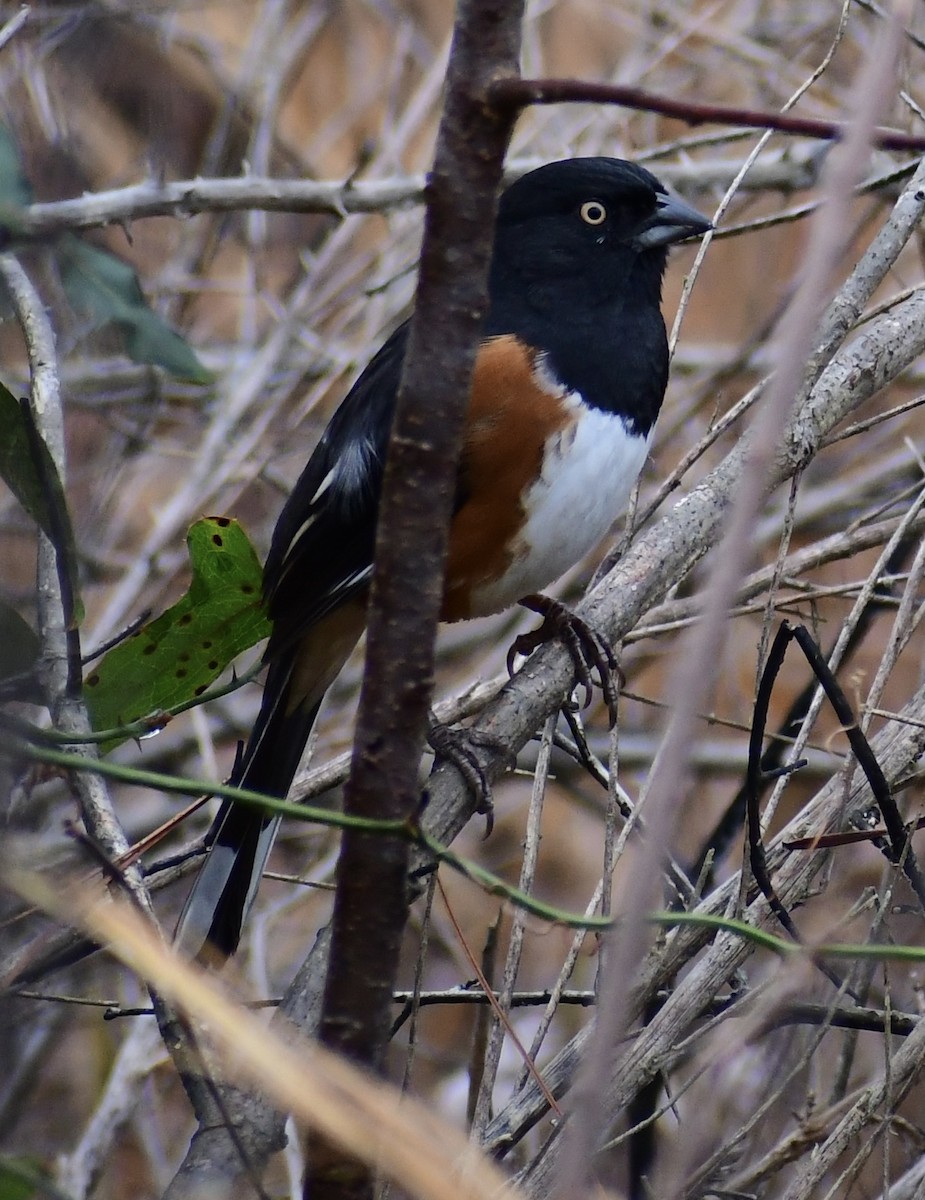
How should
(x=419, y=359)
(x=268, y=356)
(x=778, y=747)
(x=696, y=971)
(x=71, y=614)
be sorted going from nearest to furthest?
1. (x=419, y=359)
2. (x=71, y=614)
3. (x=696, y=971)
4. (x=778, y=747)
5. (x=268, y=356)

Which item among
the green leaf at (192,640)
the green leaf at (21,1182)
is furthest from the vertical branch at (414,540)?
the green leaf at (192,640)

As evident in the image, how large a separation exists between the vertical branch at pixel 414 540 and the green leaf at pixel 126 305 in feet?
2.38

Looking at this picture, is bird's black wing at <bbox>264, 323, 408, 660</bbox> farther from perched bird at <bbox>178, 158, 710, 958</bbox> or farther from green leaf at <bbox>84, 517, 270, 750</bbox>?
green leaf at <bbox>84, 517, 270, 750</bbox>

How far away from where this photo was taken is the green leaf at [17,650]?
1300mm

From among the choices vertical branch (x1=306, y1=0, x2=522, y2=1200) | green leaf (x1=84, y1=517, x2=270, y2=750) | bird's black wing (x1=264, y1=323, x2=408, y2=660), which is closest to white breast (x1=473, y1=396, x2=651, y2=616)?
bird's black wing (x1=264, y1=323, x2=408, y2=660)

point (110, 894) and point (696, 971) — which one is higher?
point (110, 894)

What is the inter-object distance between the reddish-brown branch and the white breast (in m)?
1.28

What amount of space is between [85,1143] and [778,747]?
1.34 metres

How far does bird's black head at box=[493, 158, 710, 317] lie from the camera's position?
2.32 m

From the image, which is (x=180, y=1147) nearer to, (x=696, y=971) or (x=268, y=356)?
(x=268, y=356)

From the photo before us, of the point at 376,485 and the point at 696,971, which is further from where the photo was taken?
the point at 376,485

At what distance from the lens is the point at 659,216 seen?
233cm

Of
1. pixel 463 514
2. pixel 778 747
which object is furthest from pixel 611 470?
pixel 778 747

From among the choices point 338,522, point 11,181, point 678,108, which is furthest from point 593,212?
point 678,108
